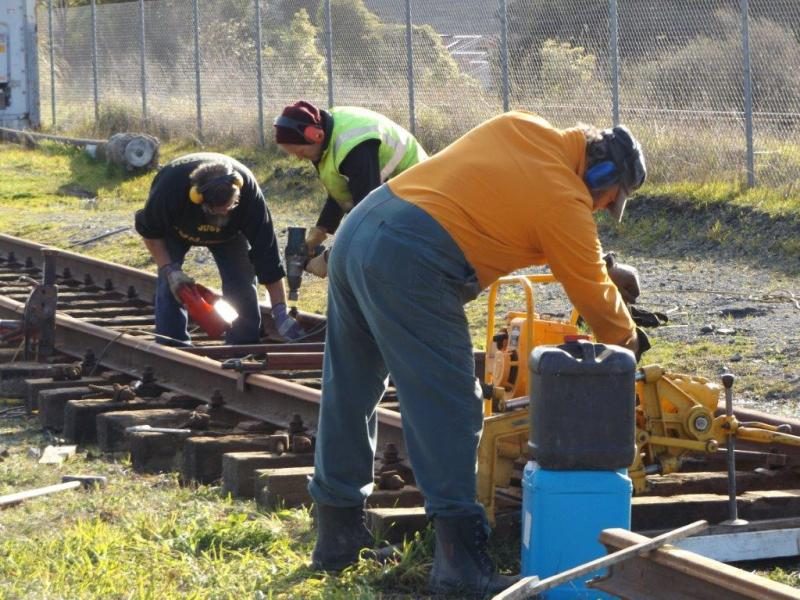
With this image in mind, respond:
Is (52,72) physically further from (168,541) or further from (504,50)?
(168,541)

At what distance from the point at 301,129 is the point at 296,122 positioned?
0.05 meters

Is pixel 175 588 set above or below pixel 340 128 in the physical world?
below

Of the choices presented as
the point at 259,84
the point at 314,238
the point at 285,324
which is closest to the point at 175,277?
the point at 285,324

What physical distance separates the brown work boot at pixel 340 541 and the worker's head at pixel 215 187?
3.16 meters

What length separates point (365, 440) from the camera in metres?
4.91

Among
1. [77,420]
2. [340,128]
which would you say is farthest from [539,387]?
[77,420]

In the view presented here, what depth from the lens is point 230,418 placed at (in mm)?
7305

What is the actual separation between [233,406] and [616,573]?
3.58 meters

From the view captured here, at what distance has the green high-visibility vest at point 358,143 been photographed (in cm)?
709

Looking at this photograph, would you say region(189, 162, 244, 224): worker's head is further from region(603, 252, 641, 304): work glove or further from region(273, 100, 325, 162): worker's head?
region(603, 252, 641, 304): work glove

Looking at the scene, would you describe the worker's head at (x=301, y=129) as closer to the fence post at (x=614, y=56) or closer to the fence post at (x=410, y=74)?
the fence post at (x=614, y=56)

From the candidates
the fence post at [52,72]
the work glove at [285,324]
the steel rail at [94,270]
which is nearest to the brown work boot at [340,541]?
the work glove at [285,324]

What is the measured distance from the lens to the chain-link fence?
14352 millimetres

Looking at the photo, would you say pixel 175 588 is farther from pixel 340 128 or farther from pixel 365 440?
pixel 340 128
